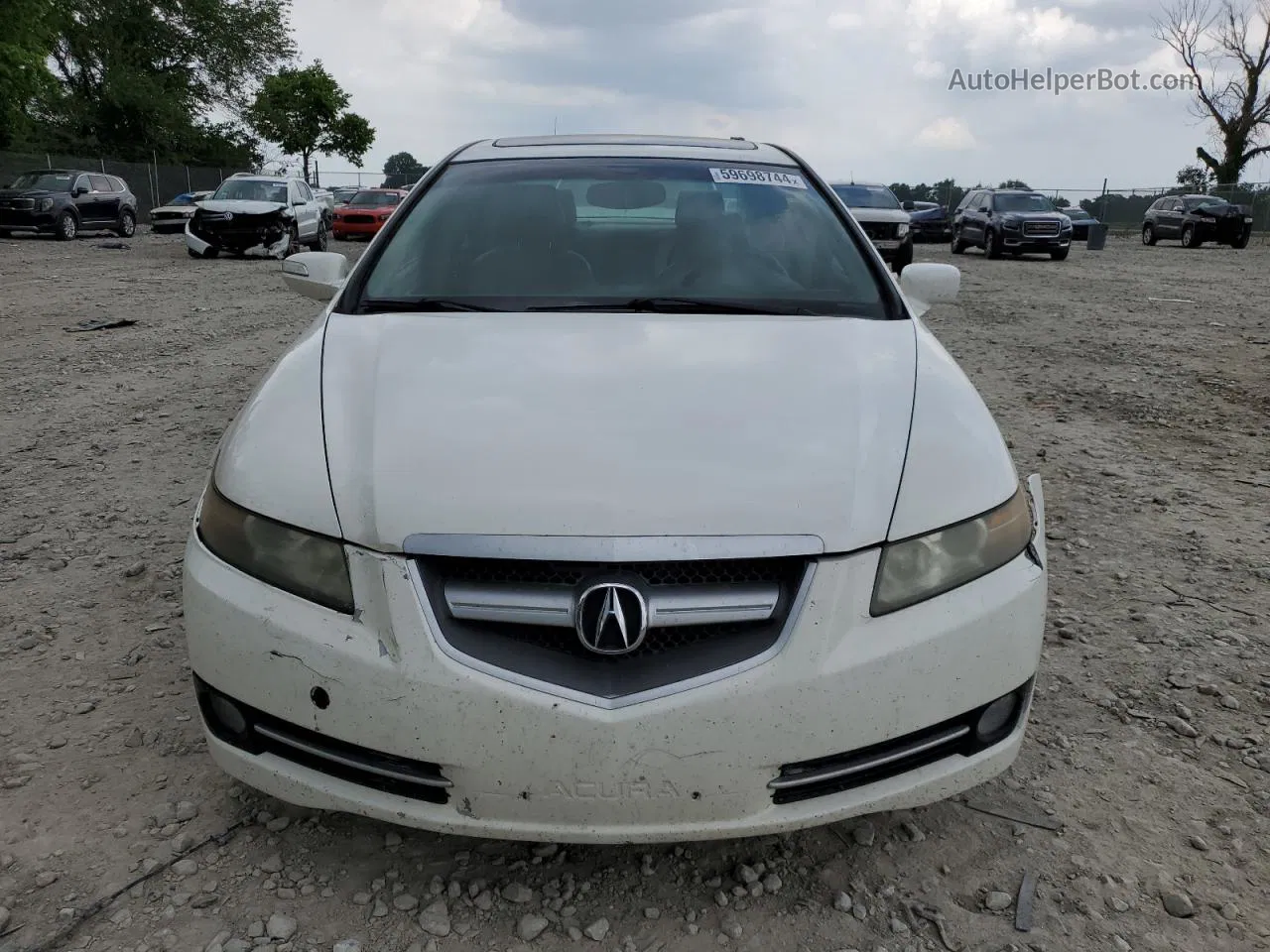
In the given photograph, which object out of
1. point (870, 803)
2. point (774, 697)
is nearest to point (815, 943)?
point (870, 803)

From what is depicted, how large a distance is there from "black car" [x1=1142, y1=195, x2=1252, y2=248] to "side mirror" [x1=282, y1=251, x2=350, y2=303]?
93.4ft

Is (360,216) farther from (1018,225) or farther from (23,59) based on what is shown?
(23,59)

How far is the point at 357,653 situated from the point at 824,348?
4.06 feet

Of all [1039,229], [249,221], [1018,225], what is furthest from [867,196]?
[249,221]

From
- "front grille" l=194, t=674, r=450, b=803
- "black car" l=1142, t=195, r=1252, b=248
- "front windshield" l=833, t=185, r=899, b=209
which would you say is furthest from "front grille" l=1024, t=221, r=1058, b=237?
"front grille" l=194, t=674, r=450, b=803

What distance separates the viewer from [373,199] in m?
24.7

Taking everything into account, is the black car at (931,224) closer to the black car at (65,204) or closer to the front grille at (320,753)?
the black car at (65,204)

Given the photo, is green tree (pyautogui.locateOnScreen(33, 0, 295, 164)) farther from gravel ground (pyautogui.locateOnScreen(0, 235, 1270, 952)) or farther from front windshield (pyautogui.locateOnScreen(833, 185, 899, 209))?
gravel ground (pyautogui.locateOnScreen(0, 235, 1270, 952))

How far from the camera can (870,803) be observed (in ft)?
5.73

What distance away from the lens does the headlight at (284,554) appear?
1730 mm

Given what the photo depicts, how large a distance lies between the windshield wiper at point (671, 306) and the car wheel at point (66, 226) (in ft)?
75.9

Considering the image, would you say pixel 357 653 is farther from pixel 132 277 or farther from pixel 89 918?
pixel 132 277

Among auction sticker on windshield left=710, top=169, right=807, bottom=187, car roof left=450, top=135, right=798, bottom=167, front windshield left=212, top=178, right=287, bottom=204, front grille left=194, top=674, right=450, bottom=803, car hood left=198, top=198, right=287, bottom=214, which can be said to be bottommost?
front grille left=194, top=674, right=450, bottom=803

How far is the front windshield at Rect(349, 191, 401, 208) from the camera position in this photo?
79.7 ft
